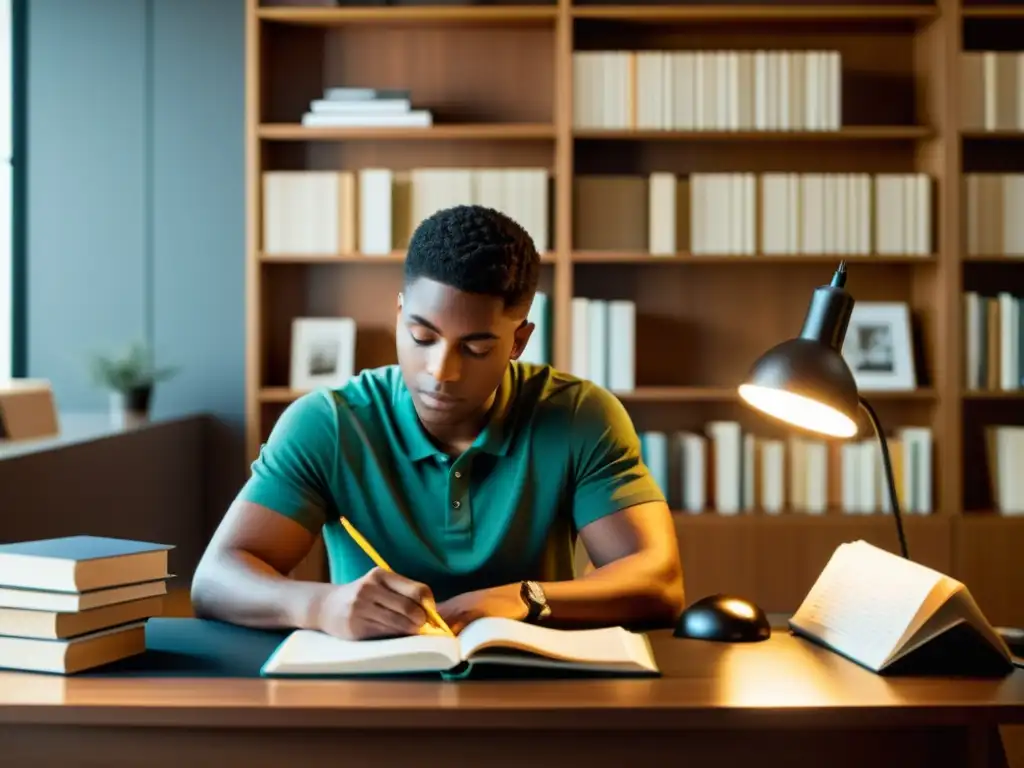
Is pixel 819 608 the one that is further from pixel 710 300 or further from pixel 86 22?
pixel 86 22

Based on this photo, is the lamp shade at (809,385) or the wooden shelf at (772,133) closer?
the lamp shade at (809,385)

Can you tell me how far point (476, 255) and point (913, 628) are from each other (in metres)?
0.73

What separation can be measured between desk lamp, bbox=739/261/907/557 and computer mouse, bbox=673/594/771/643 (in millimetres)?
228

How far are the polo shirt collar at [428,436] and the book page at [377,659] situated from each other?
0.50 metres

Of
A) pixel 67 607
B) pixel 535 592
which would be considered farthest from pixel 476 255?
pixel 67 607

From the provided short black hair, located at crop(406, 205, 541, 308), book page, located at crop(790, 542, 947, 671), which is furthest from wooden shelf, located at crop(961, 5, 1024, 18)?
book page, located at crop(790, 542, 947, 671)

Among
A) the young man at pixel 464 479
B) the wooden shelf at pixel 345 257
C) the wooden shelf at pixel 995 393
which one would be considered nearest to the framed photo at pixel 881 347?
the wooden shelf at pixel 995 393

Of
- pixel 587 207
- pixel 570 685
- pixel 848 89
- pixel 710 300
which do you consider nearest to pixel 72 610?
pixel 570 685

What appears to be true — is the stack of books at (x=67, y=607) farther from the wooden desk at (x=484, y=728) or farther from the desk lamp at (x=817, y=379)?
the desk lamp at (x=817, y=379)

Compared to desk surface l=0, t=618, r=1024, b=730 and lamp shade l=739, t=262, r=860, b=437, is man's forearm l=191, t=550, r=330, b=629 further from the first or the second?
lamp shade l=739, t=262, r=860, b=437

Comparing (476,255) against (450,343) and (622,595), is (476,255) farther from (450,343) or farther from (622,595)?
(622,595)

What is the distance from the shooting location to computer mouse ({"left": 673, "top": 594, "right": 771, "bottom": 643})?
1545mm

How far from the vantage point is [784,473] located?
3.78 m

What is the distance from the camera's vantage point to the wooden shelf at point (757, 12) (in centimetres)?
364
